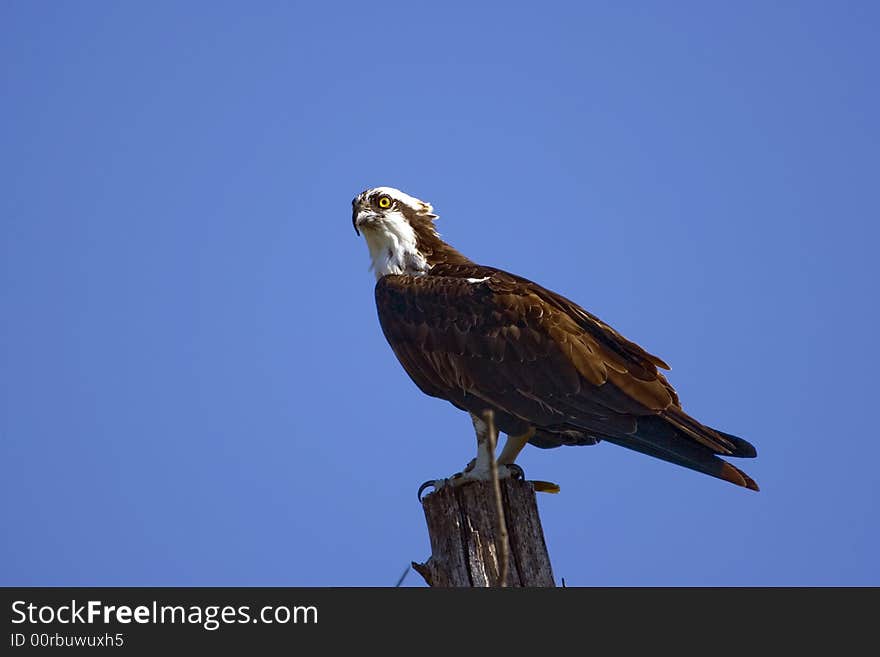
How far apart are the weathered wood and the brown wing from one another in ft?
3.93

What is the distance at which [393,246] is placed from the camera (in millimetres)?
11016

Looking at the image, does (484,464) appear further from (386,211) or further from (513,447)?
(386,211)

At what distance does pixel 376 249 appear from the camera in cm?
1115

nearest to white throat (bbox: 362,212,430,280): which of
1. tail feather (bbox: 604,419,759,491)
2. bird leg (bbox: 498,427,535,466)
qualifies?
bird leg (bbox: 498,427,535,466)

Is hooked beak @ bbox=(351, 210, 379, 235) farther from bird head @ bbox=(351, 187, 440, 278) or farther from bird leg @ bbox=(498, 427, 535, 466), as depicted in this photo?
bird leg @ bbox=(498, 427, 535, 466)

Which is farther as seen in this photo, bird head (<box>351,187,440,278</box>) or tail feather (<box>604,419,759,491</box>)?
bird head (<box>351,187,440,278</box>)

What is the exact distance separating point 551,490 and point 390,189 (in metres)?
3.52

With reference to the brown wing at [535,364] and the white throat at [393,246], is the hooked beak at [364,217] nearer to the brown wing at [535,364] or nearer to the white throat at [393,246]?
the white throat at [393,246]

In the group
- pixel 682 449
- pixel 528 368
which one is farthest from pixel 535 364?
pixel 682 449

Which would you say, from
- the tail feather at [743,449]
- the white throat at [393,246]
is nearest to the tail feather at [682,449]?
the tail feather at [743,449]

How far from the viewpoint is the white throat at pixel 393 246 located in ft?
35.8

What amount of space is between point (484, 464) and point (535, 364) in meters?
0.99

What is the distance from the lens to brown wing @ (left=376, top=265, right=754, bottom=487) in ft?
28.3
